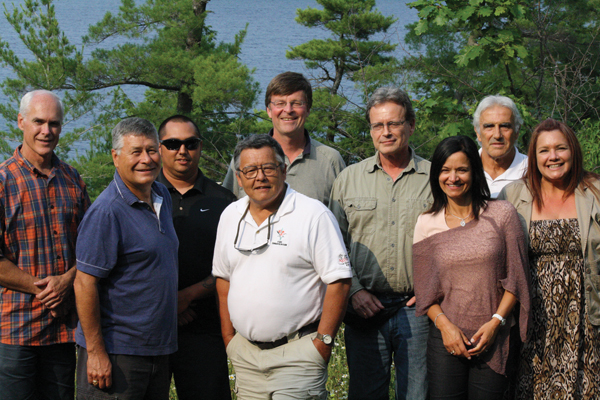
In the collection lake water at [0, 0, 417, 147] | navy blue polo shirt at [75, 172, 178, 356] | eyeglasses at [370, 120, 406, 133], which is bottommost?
navy blue polo shirt at [75, 172, 178, 356]

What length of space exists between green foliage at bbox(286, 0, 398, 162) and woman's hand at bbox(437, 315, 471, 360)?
28.9 feet

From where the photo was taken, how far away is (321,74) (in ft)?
50.7

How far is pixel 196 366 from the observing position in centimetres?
355

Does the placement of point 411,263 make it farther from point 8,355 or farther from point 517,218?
point 8,355

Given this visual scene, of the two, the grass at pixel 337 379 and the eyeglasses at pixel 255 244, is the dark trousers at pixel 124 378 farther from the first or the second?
the grass at pixel 337 379

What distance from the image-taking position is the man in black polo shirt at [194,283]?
11.6 ft

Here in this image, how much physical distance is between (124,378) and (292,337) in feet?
2.81

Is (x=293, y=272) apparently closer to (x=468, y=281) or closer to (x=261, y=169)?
(x=261, y=169)

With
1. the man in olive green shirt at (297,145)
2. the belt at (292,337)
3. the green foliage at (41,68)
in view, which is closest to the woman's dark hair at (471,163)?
the man in olive green shirt at (297,145)

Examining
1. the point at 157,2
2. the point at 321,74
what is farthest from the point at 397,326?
the point at 321,74

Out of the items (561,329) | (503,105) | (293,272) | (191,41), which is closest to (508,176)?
(503,105)

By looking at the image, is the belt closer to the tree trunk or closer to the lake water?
the lake water

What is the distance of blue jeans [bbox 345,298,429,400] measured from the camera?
343 cm

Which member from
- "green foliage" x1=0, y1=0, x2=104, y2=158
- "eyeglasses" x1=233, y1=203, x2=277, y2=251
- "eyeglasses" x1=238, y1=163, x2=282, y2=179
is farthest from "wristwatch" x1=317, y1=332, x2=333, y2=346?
"green foliage" x1=0, y1=0, x2=104, y2=158
